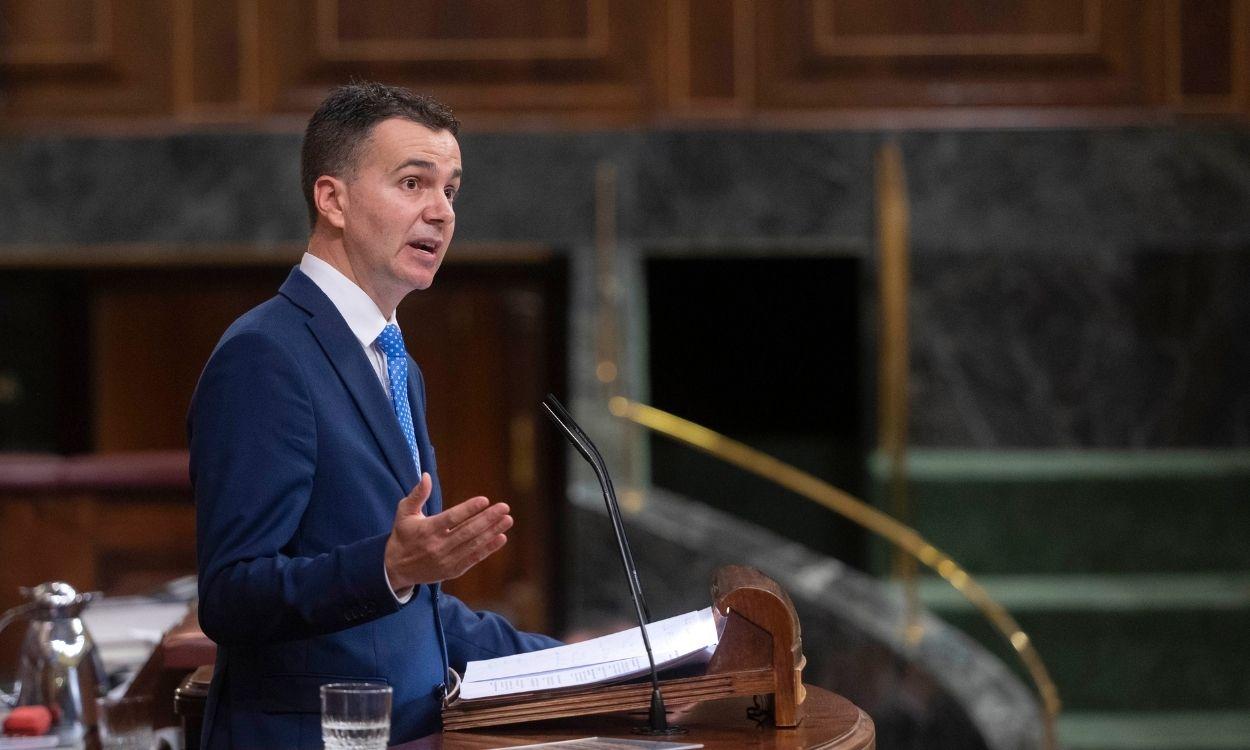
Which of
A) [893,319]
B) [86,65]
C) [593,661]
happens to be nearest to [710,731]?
[593,661]

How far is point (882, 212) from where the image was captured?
5.24m

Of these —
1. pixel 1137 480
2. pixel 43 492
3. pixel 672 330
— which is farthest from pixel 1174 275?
pixel 43 492

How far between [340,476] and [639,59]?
3812 millimetres

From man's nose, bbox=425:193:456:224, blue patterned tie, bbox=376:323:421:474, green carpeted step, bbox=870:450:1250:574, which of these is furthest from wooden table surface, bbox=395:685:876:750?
green carpeted step, bbox=870:450:1250:574

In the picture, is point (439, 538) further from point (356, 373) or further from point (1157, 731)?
point (1157, 731)

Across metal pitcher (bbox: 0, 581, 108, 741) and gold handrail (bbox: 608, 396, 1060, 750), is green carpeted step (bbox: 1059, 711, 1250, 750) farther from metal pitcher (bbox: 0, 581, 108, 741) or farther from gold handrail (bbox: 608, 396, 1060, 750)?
metal pitcher (bbox: 0, 581, 108, 741)

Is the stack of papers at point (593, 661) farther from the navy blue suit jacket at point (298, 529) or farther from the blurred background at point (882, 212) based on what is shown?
the blurred background at point (882, 212)

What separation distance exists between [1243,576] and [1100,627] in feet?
1.99

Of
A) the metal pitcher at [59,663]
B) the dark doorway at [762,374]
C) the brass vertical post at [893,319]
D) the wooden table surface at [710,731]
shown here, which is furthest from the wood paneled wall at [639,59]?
the wooden table surface at [710,731]

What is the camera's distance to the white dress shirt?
1.89 meters

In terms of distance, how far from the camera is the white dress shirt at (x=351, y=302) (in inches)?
74.4

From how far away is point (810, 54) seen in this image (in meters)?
5.37

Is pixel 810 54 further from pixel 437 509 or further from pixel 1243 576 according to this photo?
pixel 437 509

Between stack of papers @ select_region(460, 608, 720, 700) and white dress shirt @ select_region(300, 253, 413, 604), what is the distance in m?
0.36
